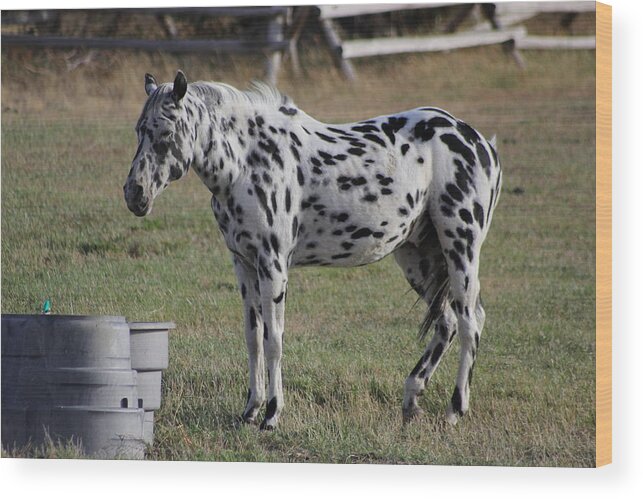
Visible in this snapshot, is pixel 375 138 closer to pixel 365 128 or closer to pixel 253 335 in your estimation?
pixel 365 128

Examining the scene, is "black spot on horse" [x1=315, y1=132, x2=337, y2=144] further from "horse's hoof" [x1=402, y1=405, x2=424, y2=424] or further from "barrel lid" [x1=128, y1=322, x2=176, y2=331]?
"horse's hoof" [x1=402, y1=405, x2=424, y2=424]

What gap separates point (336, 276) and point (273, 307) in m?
2.15

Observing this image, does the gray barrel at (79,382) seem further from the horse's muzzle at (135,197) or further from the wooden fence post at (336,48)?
the wooden fence post at (336,48)

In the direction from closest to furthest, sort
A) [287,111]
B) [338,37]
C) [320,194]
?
[320,194]
[287,111]
[338,37]

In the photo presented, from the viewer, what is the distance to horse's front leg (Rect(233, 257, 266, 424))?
755cm

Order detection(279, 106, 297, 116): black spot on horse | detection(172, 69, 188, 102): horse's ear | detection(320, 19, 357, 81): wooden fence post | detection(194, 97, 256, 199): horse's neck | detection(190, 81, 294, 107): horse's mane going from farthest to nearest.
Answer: detection(320, 19, 357, 81): wooden fence post → detection(279, 106, 297, 116): black spot on horse → detection(190, 81, 294, 107): horse's mane → detection(194, 97, 256, 199): horse's neck → detection(172, 69, 188, 102): horse's ear

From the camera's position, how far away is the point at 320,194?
748 centimetres

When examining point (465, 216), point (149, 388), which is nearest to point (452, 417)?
point (465, 216)

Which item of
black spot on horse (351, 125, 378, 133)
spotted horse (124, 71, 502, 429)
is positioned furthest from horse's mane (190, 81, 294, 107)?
black spot on horse (351, 125, 378, 133)

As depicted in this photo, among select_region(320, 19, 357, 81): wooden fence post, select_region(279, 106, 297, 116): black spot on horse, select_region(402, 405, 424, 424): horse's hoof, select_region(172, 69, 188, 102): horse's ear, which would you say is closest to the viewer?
select_region(172, 69, 188, 102): horse's ear

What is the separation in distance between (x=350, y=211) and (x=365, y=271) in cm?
204

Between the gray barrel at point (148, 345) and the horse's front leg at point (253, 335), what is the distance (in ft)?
1.64

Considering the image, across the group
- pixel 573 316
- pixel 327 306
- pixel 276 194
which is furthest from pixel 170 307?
pixel 573 316

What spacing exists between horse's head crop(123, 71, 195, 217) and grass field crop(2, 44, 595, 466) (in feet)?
4.13
